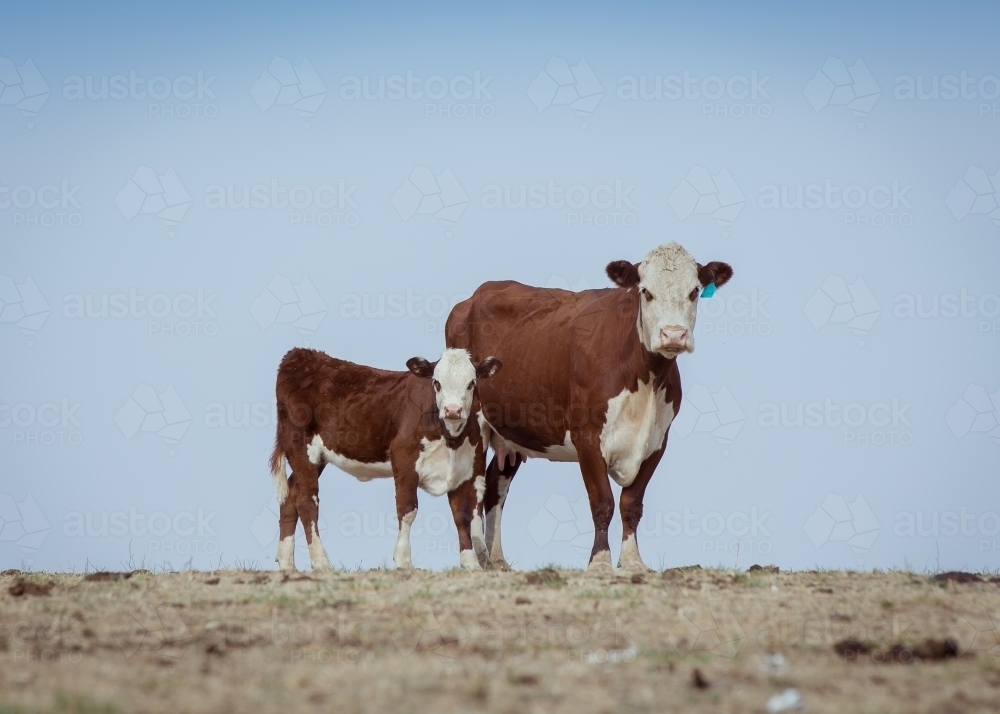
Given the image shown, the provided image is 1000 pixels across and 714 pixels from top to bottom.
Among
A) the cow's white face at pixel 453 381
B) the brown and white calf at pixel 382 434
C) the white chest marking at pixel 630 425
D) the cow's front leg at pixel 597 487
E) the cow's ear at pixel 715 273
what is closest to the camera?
the cow's front leg at pixel 597 487

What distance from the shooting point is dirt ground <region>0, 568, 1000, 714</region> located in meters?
5.96

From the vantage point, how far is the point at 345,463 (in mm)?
14859

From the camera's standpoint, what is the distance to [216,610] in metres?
8.90

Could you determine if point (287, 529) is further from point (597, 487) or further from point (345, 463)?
point (597, 487)

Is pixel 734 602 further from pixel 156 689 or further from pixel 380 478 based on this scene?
pixel 380 478

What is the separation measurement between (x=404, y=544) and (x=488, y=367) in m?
2.28

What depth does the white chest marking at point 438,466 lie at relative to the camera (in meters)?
13.8

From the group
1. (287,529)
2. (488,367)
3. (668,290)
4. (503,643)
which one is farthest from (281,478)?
(503,643)

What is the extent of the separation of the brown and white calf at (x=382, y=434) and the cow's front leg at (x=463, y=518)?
0.04ft

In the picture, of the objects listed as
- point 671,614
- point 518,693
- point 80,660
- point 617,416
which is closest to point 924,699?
point 518,693

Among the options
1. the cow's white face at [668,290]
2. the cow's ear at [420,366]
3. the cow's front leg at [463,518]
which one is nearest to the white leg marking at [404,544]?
the cow's front leg at [463,518]

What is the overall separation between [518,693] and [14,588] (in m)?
5.60
